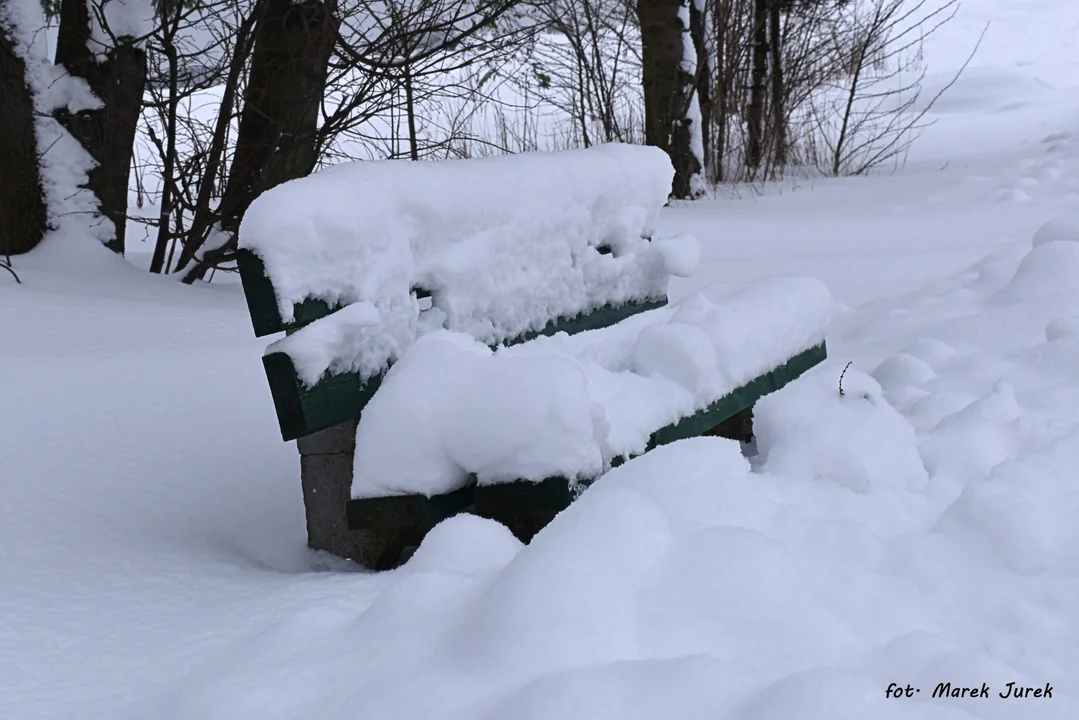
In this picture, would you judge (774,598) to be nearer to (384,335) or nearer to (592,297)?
(384,335)

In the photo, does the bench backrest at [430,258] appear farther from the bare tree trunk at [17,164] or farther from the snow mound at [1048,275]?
the bare tree trunk at [17,164]

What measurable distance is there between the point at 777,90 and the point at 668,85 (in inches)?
107

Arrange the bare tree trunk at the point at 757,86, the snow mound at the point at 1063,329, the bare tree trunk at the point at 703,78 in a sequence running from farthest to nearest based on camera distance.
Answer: the bare tree trunk at the point at 757,86 < the bare tree trunk at the point at 703,78 < the snow mound at the point at 1063,329

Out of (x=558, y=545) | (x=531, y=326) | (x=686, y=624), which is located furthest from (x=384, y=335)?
(x=686, y=624)

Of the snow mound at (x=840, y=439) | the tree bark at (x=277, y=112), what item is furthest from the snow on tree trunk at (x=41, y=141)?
the snow mound at (x=840, y=439)

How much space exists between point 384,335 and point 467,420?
8.1 inches

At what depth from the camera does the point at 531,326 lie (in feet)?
6.87

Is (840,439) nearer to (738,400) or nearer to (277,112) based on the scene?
(738,400)

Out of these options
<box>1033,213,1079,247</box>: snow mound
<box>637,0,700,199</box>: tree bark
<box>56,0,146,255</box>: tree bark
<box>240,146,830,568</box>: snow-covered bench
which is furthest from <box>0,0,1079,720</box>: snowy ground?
<box>637,0,700,199</box>: tree bark

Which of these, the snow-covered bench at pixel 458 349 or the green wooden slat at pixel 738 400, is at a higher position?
the snow-covered bench at pixel 458 349

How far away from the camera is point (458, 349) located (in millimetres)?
1762

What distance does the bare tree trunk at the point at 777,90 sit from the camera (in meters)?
9.08

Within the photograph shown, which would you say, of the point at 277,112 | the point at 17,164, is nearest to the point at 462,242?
the point at 277,112

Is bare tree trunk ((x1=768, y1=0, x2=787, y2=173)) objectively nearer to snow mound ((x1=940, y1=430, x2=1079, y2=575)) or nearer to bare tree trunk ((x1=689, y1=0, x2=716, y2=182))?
Answer: bare tree trunk ((x1=689, y1=0, x2=716, y2=182))
